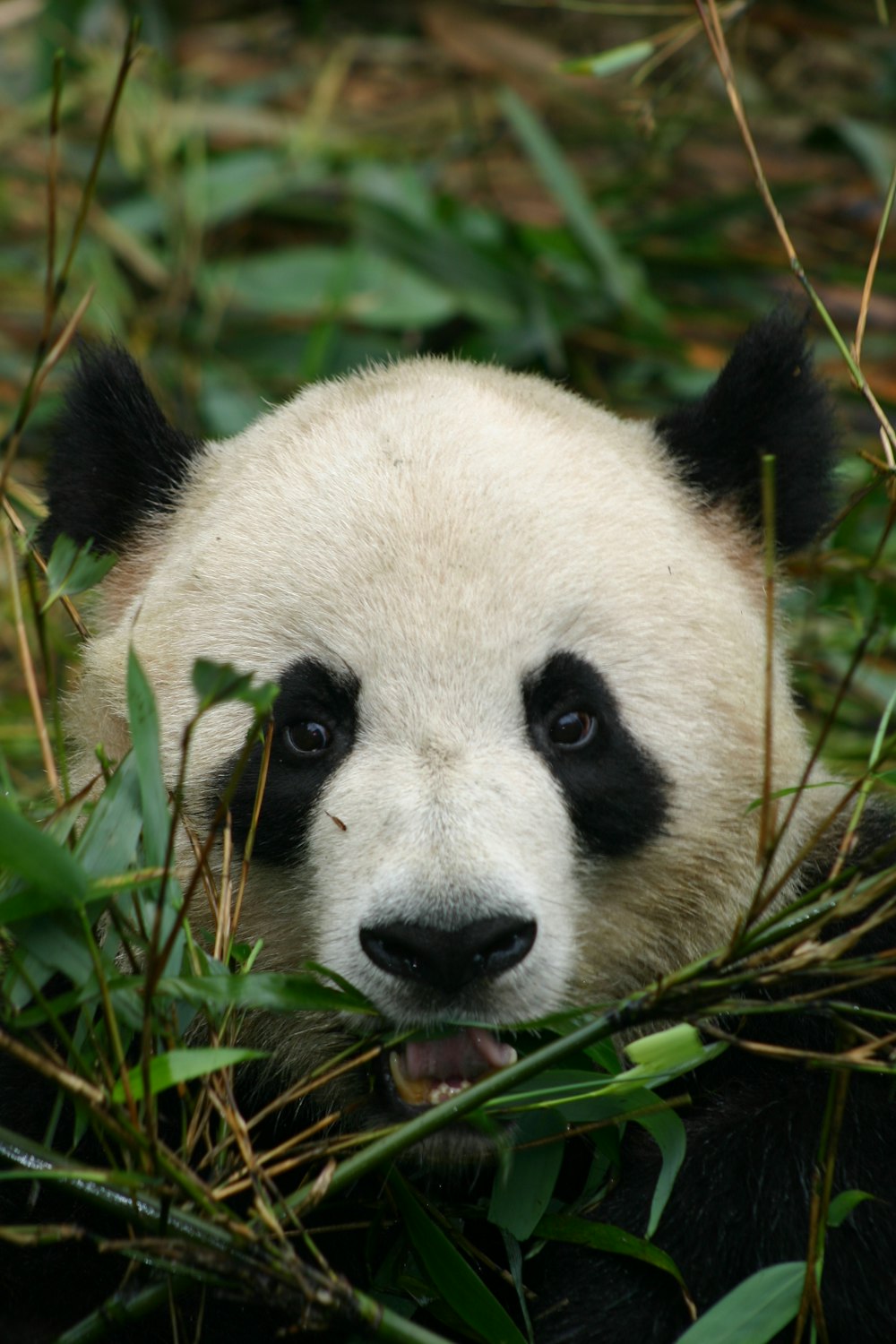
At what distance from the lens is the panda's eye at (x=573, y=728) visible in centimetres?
247

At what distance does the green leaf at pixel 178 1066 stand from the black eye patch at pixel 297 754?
51 centimetres

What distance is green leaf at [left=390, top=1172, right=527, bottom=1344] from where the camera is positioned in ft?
7.27

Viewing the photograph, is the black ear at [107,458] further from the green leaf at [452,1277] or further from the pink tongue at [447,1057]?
the green leaf at [452,1277]

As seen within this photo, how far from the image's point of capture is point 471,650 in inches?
94.2

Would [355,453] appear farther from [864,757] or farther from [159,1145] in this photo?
[864,757]

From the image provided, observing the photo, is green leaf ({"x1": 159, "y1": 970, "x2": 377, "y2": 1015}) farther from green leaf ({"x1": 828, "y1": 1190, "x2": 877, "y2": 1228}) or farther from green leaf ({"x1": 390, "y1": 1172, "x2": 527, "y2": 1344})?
green leaf ({"x1": 828, "y1": 1190, "x2": 877, "y2": 1228})

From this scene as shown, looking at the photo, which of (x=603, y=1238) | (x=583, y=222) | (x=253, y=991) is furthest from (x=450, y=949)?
(x=583, y=222)

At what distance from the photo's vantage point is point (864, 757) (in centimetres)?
389

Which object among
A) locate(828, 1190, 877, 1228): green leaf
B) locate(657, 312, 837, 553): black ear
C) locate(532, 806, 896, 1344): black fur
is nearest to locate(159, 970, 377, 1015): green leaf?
locate(532, 806, 896, 1344): black fur

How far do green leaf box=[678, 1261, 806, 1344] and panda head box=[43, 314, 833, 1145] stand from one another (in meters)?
0.46

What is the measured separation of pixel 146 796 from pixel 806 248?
14.8 ft

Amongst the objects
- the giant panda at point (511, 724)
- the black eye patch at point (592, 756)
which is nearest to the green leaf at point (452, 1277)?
the giant panda at point (511, 724)

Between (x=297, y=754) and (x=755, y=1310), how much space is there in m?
1.05

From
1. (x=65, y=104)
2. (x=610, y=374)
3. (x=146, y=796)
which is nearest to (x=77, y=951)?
(x=146, y=796)
